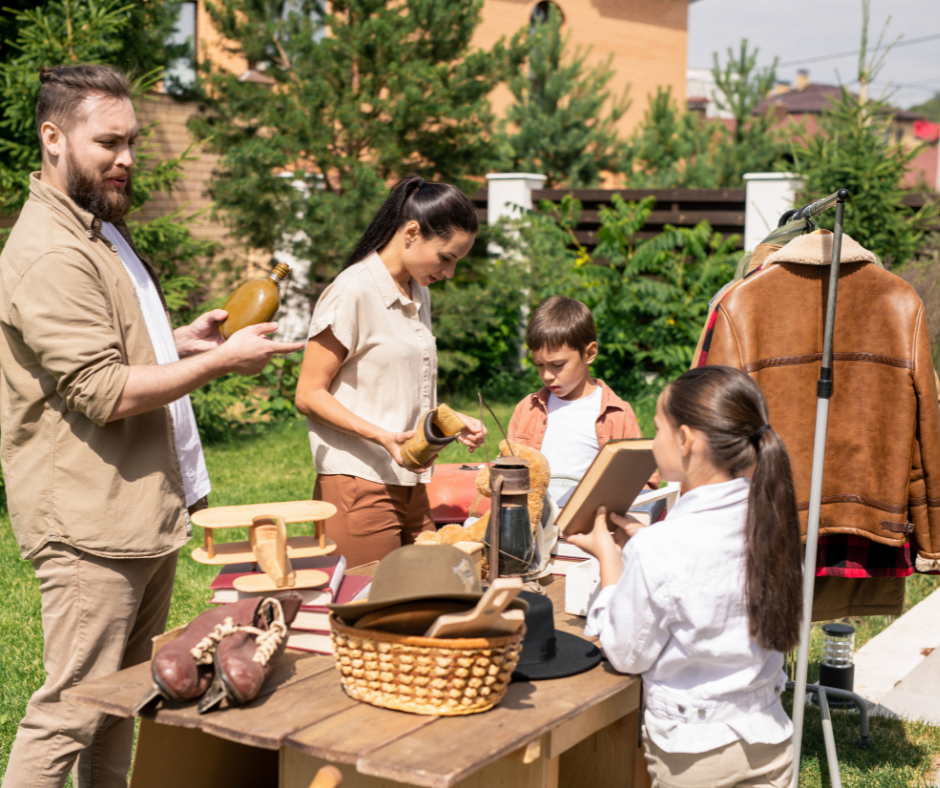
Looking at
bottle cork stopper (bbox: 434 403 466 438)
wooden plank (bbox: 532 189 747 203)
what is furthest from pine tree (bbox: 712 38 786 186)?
bottle cork stopper (bbox: 434 403 466 438)

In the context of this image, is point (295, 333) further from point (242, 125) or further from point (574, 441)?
point (574, 441)

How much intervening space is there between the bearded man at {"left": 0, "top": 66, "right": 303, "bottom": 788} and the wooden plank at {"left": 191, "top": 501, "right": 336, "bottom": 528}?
23 centimetres

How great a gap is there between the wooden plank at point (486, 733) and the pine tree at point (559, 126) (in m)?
12.8

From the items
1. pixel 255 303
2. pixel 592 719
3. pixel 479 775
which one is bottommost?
pixel 479 775

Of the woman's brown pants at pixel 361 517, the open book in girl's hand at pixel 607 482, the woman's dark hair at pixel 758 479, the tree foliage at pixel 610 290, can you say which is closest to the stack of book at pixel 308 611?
the open book in girl's hand at pixel 607 482

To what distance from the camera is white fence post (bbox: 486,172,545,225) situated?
10.4 metres

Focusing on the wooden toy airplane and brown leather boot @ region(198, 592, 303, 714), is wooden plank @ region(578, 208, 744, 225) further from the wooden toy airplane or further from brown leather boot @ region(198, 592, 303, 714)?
brown leather boot @ region(198, 592, 303, 714)

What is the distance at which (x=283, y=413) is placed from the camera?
350 inches

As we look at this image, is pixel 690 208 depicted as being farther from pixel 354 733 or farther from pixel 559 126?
pixel 354 733

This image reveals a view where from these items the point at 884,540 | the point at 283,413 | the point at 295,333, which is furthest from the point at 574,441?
the point at 295,333

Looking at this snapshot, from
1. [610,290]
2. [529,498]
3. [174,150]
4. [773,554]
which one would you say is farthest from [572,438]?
[174,150]

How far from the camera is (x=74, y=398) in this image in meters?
1.98

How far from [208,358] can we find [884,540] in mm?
1951

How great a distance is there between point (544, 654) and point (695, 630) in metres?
0.31
